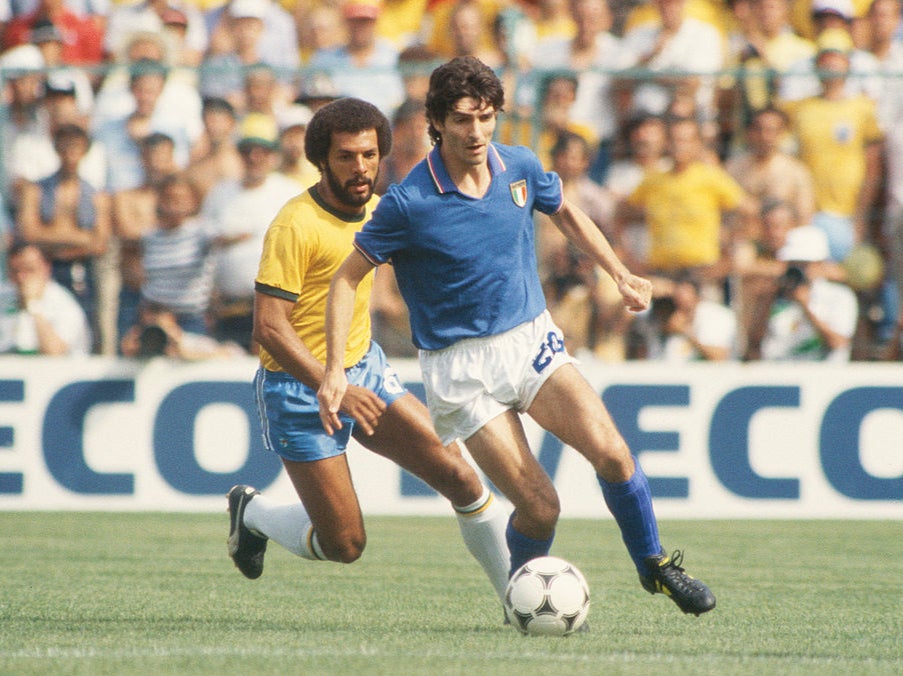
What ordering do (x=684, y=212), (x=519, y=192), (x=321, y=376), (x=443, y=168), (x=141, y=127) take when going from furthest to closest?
(x=141, y=127), (x=684, y=212), (x=321, y=376), (x=519, y=192), (x=443, y=168)

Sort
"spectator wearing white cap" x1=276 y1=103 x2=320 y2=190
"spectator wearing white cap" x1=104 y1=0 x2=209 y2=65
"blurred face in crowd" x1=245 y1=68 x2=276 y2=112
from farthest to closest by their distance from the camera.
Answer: "spectator wearing white cap" x1=104 y1=0 x2=209 y2=65 → "blurred face in crowd" x1=245 y1=68 x2=276 y2=112 → "spectator wearing white cap" x1=276 y1=103 x2=320 y2=190

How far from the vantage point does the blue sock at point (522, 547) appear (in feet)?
19.0

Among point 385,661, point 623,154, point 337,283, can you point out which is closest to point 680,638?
point 385,661

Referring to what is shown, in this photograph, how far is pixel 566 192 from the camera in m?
10.6

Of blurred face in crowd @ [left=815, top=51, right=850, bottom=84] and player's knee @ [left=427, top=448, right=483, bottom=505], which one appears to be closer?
player's knee @ [left=427, top=448, right=483, bottom=505]

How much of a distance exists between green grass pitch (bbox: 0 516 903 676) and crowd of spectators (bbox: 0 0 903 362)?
53.8 inches

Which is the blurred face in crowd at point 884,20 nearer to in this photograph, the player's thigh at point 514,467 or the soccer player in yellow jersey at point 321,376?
the soccer player in yellow jersey at point 321,376

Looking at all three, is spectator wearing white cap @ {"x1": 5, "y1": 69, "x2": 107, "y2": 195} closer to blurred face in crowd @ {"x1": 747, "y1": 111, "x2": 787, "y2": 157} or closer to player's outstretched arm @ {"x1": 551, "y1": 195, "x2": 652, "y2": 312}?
blurred face in crowd @ {"x1": 747, "y1": 111, "x2": 787, "y2": 157}

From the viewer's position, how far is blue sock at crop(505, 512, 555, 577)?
5789 millimetres

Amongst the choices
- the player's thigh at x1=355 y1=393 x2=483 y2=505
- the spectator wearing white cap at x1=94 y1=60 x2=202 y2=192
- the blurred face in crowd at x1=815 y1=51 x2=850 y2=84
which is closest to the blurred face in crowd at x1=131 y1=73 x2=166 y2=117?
the spectator wearing white cap at x1=94 y1=60 x2=202 y2=192

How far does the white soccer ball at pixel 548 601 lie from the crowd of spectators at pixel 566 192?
494 cm

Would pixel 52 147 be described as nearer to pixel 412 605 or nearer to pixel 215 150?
pixel 215 150

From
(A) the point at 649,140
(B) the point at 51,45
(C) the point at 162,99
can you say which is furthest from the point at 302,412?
(B) the point at 51,45

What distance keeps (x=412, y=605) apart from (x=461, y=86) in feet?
7.91
